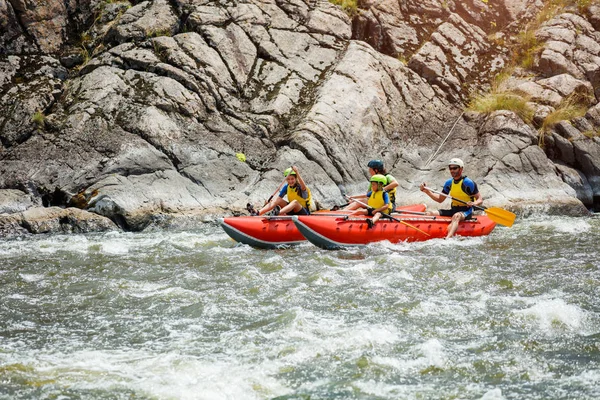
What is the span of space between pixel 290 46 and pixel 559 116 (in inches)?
330

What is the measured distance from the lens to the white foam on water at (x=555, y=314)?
21.7 feet

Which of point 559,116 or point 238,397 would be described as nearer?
point 238,397

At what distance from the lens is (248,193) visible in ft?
50.7

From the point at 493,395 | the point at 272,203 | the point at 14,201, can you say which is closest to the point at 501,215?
the point at 272,203

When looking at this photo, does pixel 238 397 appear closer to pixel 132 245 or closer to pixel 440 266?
pixel 440 266

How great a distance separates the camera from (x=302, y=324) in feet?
22.5

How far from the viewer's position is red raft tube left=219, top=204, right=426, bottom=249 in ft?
38.2

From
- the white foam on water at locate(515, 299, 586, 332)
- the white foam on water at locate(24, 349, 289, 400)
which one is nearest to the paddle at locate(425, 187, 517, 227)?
the white foam on water at locate(515, 299, 586, 332)

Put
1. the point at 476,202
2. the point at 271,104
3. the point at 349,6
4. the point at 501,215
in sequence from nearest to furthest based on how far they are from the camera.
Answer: the point at 501,215, the point at 476,202, the point at 271,104, the point at 349,6

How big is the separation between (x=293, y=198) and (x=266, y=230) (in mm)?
1183

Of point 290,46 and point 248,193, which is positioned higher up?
point 290,46

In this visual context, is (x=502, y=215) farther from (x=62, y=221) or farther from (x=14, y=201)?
(x=14, y=201)

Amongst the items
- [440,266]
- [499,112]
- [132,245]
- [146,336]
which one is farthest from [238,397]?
[499,112]

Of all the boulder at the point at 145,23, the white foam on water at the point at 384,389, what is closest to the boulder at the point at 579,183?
the boulder at the point at 145,23
